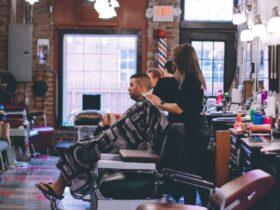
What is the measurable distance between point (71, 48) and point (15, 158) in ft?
7.87

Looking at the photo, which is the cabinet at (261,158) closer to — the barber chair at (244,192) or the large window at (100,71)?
the barber chair at (244,192)

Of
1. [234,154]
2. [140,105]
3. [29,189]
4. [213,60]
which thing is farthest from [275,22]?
[213,60]

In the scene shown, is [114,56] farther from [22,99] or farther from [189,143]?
[189,143]

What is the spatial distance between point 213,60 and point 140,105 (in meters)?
5.37

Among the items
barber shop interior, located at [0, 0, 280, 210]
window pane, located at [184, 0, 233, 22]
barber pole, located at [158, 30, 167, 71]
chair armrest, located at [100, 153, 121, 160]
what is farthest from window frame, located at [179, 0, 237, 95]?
chair armrest, located at [100, 153, 121, 160]

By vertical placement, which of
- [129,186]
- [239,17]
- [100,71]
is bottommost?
[129,186]

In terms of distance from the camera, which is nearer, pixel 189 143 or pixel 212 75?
pixel 189 143

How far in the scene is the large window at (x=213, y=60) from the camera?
1016 cm

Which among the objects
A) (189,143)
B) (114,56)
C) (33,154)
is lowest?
(33,154)

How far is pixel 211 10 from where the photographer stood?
10125 mm

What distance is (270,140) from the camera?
461cm

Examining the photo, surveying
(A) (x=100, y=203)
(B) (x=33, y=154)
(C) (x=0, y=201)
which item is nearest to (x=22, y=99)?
(B) (x=33, y=154)

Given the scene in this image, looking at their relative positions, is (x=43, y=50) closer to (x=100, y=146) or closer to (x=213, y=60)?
(x=213, y=60)

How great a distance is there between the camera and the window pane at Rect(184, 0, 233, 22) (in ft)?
33.2
